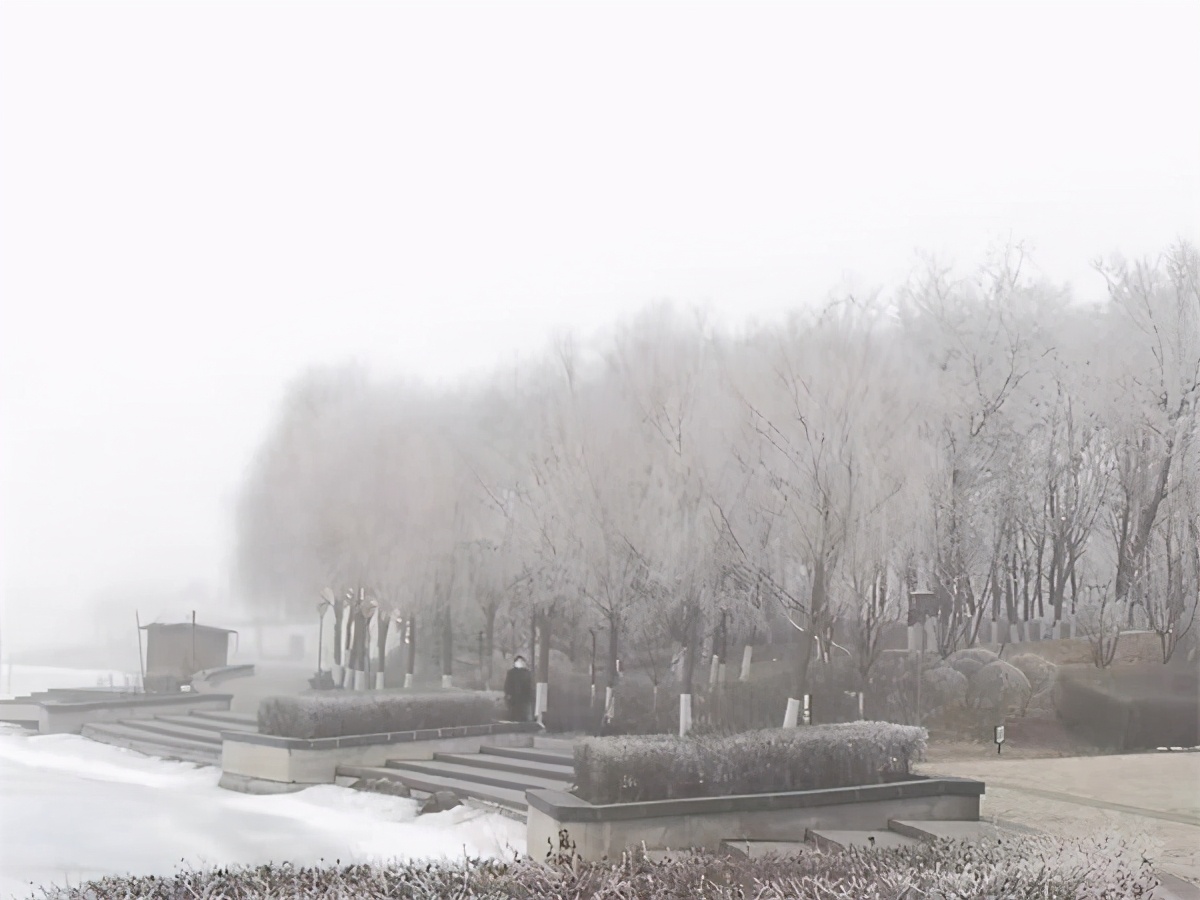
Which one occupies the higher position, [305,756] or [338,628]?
[338,628]

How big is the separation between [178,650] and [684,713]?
2016 millimetres

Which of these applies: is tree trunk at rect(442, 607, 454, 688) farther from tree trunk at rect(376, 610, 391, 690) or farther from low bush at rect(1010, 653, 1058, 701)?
low bush at rect(1010, 653, 1058, 701)

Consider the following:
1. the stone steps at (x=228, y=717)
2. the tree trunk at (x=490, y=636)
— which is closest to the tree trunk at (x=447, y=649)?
the tree trunk at (x=490, y=636)

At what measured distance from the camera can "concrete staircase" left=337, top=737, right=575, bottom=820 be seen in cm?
451

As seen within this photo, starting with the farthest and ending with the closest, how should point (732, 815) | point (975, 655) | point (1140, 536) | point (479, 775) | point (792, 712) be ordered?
1. point (1140, 536)
2. point (975, 655)
3. point (792, 712)
4. point (732, 815)
5. point (479, 775)

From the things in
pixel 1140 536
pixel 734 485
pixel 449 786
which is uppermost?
pixel 734 485

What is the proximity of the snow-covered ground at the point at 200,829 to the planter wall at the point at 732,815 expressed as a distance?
18cm

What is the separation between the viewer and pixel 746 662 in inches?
186

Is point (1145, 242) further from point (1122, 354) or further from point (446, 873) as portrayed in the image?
point (446, 873)

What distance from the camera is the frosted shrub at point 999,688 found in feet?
16.5

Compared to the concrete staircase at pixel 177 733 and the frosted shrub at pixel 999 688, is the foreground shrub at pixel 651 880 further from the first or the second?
the frosted shrub at pixel 999 688

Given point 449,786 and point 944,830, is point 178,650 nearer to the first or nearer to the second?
point 449,786

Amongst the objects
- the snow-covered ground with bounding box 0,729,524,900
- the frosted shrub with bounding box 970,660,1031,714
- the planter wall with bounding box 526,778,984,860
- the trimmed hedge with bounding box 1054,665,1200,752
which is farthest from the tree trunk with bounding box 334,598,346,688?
the trimmed hedge with bounding box 1054,665,1200,752

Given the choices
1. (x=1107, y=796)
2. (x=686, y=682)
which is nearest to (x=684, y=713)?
(x=686, y=682)
